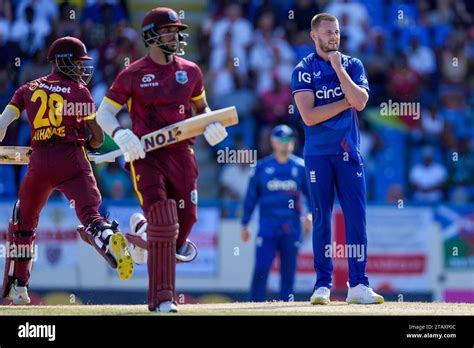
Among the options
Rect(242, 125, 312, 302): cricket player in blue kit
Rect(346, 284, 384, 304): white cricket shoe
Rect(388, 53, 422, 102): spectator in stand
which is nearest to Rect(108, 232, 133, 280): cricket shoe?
Rect(346, 284, 384, 304): white cricket shoe

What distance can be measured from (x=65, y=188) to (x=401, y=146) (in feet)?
32.3

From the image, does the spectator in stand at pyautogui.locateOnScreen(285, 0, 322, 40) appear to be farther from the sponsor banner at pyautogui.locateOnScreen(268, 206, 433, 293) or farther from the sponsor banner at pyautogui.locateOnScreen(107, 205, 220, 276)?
the sponsor banner at pyautogui.locateOnScreen(107, 205, 220, 276)

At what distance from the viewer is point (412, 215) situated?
18188mm

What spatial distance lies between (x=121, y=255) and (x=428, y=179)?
9777 millimetres

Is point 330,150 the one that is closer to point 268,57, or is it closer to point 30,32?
point 268,57

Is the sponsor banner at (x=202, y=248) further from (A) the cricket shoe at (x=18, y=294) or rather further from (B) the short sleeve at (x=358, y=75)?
(B) the short sleeve at (x=358, y=75)

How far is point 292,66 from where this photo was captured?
69.4ft

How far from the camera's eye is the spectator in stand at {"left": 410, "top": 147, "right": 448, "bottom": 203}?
786 inches
